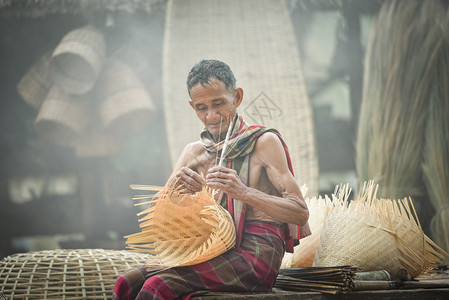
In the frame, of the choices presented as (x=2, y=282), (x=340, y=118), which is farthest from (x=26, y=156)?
(x=340, y=118)

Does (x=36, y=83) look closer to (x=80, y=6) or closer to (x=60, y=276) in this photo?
Result: (x=80, y=6)

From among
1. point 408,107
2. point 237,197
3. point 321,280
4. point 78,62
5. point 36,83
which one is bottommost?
point 321,280

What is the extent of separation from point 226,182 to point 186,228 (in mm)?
242

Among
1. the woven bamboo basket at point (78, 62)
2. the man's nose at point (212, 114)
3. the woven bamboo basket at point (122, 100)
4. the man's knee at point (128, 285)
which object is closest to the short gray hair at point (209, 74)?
the man's nose at point (212, 114)

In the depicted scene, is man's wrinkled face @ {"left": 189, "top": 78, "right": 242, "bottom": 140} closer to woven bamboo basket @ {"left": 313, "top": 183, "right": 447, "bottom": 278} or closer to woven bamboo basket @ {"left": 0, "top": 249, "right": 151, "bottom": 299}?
woven bamboo basket @ {"left": 313, "top": 183, "right": 447, "bottom": 278}

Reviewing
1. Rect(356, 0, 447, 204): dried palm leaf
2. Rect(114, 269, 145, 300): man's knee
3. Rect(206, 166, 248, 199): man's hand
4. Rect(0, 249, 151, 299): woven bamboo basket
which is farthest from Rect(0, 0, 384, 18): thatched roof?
Rect(114, 269, 145, 300): man's knee

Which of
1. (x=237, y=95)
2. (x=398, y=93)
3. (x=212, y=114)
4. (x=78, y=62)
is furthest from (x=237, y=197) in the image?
(x=398, y=93)

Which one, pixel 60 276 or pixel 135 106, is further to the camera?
pixel 135 106

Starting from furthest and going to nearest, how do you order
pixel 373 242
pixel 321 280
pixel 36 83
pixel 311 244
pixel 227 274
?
1. pixel 36 83
2. pixel 311 244
3. pixel 373 242
4. pixel 321 280
5. pixel 227 274

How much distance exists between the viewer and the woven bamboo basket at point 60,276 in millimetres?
2281

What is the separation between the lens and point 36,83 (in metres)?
3.82

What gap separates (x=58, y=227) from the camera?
147 inches

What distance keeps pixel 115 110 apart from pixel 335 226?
2334 mm

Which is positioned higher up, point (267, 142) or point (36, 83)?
point (36, 83)
